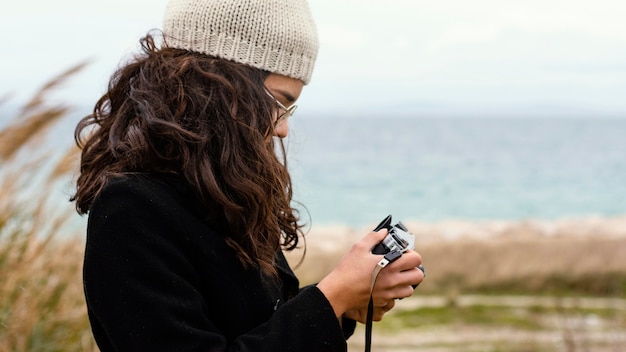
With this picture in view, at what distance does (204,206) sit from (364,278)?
0.94 ft

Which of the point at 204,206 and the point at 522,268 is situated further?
the point at 522,268

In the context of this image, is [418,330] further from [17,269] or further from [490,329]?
[17,269]

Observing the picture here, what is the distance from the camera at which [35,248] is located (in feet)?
10.3

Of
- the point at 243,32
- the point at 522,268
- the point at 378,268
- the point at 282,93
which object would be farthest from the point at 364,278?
the point at 522,268

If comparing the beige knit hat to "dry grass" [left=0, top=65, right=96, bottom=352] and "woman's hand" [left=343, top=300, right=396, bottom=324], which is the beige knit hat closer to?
"woman's hand" [left=343, top=300, right=396, bottom=324]

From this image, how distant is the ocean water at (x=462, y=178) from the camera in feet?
101

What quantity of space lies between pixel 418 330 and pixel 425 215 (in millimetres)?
20801

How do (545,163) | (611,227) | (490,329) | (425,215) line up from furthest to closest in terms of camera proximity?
1. (545,163)
2. (425,215)
3. (611,227)
4. (490,329)

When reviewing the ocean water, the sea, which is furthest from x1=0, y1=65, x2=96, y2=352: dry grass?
the ocean water

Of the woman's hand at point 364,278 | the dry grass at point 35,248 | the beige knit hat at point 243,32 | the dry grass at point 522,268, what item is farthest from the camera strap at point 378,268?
the dry grass at point 522,268

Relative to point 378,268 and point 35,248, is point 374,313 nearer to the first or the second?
point 378,268

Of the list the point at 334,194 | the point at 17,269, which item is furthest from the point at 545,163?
the point at 17,269

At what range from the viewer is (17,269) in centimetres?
302

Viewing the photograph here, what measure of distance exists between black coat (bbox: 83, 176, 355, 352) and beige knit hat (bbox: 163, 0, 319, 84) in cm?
27
